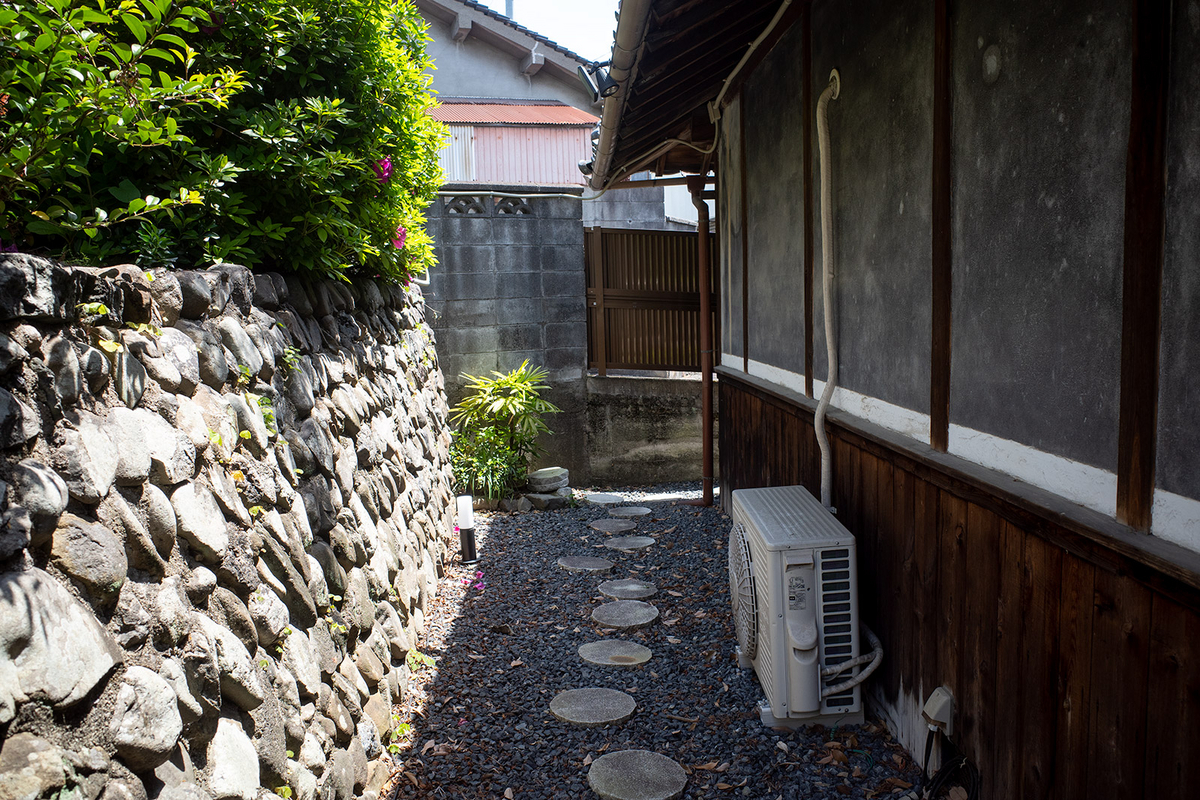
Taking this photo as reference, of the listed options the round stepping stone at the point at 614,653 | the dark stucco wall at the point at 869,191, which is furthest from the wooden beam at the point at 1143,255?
the round stepping stone at the point at 614,653

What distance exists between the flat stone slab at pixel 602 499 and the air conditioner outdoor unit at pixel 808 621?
480cm

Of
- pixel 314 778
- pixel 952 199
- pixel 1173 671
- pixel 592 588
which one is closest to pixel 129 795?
pixel 314 778

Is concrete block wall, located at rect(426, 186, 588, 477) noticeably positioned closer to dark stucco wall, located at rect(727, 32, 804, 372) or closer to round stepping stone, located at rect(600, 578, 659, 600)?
dark stucco wall, located at rect(727, 32, 804, 372)

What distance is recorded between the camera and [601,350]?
31.5ft

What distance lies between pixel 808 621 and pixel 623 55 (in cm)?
302

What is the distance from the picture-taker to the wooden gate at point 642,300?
9547mm

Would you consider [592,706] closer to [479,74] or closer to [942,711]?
[942,711]

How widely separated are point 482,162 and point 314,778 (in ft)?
49.7

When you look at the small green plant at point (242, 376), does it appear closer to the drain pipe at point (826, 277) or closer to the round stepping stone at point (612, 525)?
the drain pipe at point (826, 277)

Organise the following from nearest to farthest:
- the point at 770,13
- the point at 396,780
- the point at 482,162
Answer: the point at 396,780 → the point at 770,13 → the point at 482,162

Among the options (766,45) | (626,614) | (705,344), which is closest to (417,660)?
(626,614)

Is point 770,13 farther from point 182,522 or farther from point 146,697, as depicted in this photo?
point 146,697

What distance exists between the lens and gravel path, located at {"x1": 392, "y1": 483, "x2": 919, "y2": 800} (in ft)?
10.9

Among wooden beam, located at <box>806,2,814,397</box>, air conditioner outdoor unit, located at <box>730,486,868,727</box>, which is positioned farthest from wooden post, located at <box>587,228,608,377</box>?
air conditioner outdoor unit, located at <box>730,486,868,727</box>
